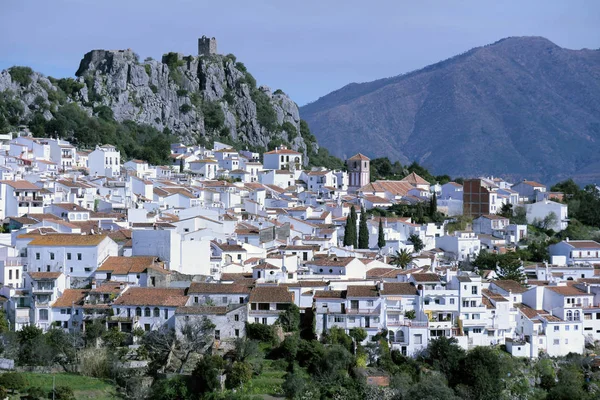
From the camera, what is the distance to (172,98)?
275 feet

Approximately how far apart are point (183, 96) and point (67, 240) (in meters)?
49.1

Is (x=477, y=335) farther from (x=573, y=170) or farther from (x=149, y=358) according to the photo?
(x=573, y=170)

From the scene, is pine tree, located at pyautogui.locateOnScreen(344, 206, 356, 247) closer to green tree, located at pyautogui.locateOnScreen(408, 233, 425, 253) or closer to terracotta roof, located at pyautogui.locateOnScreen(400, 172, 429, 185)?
green tree, located at pyautogui.locateOnScreen(408, 233, 425, 253)

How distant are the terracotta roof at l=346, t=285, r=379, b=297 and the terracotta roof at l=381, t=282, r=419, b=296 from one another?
39 centimetres

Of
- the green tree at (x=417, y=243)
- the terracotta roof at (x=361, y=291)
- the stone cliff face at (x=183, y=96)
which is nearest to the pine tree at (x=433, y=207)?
the green tree at (x=417, y=243)

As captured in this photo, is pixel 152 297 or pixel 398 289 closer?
pixel 152 297

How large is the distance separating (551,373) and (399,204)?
2643cm

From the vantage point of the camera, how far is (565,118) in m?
186

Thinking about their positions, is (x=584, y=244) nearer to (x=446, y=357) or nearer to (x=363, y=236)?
(x=363, y=236)

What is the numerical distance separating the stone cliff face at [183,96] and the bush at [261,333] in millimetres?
48094

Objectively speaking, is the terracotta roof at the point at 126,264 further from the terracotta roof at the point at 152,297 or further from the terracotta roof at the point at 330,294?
the terracotta roof at the point at 330,294

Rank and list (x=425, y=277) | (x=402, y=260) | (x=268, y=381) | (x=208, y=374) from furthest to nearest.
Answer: (x=402, y=260), (x=425, y=277), (x=268, y=381), (x=208, y=374)

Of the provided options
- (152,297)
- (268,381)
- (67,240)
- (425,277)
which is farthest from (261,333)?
(67,240)

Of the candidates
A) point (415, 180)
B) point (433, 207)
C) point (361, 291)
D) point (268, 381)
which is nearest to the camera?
point (268, 381)
